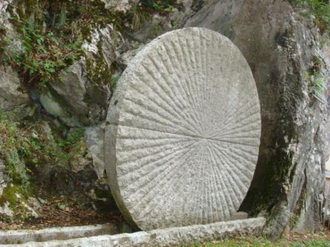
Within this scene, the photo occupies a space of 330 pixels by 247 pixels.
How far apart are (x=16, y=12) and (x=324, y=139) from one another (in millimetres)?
4145

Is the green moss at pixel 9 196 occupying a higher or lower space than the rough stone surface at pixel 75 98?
lower

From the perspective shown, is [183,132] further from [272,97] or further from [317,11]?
[317,11]

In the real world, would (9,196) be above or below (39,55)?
below

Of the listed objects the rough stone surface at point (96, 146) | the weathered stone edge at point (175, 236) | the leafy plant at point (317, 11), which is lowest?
the weathered stone edge at point (175, 236)

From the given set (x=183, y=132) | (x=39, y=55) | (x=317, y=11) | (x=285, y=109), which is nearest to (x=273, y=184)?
(x=285, y=109)

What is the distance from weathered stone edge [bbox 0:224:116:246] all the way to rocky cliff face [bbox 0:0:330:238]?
1.51m

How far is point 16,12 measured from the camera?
4594 mm

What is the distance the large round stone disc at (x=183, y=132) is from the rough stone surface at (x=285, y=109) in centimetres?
48

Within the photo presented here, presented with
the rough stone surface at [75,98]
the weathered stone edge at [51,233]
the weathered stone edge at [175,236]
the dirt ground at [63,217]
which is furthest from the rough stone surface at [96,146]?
the weathered stone edge at [175,236]

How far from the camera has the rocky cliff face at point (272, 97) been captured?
14.5 ft

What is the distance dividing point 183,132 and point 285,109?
1650mm

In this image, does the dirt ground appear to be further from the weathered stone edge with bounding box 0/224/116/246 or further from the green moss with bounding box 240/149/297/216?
the green moss with bounding box 240/149/297/216

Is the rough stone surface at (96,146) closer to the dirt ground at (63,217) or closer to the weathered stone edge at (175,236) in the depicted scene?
the dirt ground at (63,217)

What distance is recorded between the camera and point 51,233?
→ 3145mm
